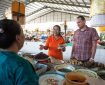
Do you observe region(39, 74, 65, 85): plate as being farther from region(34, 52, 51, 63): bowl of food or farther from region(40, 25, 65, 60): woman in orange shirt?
region(40, 25, 65, 60): woman in orange shirt

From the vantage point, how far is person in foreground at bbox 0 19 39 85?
91cm

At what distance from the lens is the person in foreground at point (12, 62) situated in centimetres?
91

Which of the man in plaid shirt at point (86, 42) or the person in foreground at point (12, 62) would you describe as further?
the man in plaid shirt at point (86, 42)

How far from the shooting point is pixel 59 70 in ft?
5.61

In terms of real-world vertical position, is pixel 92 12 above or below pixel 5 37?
above

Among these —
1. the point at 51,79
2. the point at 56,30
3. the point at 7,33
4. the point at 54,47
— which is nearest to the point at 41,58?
the point at 51,79

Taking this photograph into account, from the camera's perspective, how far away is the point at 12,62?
3.00ft

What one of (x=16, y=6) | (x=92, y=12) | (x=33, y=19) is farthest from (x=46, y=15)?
(x=92, y=12)

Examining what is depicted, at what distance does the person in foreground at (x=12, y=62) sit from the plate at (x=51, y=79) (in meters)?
0.50

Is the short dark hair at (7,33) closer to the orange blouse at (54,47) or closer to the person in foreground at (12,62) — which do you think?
the person in foreground at (12,62)

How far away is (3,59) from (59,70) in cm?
86

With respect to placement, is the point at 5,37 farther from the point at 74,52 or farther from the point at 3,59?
the point at 74,52

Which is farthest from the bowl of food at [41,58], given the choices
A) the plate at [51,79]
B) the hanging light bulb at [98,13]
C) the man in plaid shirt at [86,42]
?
the hanging light bulb at [98,13]

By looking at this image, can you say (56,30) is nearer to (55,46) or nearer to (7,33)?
(55,46)
